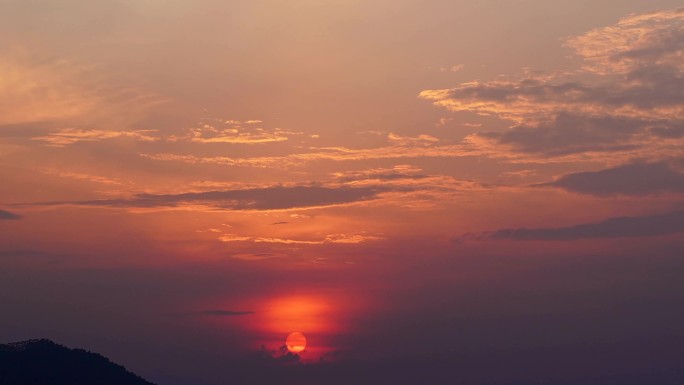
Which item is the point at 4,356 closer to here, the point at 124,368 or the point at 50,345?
the point at 50,345

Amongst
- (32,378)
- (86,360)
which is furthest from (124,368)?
(32,378)

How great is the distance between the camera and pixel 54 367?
16512 cm

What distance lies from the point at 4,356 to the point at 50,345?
9.56 m

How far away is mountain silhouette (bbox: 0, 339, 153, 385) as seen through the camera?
15925cm

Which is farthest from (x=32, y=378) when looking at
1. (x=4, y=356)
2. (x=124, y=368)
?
(x=124, y=368)

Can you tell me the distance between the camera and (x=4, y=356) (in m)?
163

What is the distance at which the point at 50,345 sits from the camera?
171 m

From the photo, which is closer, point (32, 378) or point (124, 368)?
point (32, 378)

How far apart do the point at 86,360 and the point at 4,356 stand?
14.7 meters

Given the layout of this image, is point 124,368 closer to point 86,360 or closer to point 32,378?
point 86,360

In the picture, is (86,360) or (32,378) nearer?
(32,378)

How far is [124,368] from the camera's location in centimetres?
17812

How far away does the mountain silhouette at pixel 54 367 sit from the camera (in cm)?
15925

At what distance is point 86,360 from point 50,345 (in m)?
6.63
